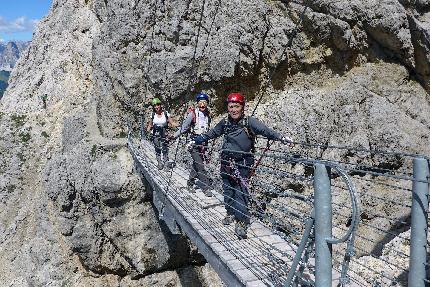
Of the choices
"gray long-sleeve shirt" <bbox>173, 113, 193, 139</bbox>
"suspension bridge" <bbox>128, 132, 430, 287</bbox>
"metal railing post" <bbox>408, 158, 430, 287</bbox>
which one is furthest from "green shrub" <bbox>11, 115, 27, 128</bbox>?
"metal railing post" <bbox>408, 158, 430, 287</bbox>

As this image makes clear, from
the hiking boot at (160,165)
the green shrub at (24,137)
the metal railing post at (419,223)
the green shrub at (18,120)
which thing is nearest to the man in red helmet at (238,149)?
the metal railing post at (419,223)

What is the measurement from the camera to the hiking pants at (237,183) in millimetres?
6230

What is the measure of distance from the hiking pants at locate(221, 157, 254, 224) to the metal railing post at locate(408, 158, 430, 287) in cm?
293

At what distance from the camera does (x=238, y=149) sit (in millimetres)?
6219

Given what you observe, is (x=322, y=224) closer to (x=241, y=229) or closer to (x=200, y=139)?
(x=241, y=229)

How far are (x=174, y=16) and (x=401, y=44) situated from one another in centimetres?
831

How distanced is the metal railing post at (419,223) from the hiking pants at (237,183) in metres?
2.93

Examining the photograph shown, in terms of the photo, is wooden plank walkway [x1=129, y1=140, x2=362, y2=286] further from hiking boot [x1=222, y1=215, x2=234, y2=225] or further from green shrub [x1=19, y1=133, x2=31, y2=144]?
green shrub [x1=19, y1=133, x2=31, y2=144]

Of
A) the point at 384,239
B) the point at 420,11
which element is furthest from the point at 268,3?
the point at 384,239

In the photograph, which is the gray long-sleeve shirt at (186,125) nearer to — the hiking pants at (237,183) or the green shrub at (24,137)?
the hiking pants at (237,183)

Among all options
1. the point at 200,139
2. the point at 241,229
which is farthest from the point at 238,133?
the point at 241,229

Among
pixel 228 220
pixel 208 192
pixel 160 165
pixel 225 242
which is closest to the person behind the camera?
pixel 225 242

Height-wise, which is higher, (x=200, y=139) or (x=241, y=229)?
(x=200, y=139)

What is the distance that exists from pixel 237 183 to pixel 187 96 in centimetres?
893
